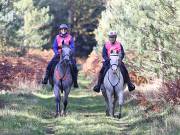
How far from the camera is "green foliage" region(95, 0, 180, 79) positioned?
547 inches

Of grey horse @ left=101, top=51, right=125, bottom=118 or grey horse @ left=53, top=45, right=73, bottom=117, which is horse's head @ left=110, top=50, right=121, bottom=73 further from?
grey horse @ left=53, top=45, right=73, bottom=117

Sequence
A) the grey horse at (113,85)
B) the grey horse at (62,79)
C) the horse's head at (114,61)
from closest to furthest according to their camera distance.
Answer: the horse's head at (114,61) → the grey horse at (113,85) → the grey horse at (62,79)

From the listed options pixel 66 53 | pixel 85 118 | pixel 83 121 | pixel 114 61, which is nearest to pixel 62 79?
pixel 66 53

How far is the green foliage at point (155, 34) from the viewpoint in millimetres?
13891

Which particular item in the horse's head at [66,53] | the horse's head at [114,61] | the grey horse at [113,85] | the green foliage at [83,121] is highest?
the horse's head at [66,53]

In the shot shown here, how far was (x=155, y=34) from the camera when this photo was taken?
50.1 feet

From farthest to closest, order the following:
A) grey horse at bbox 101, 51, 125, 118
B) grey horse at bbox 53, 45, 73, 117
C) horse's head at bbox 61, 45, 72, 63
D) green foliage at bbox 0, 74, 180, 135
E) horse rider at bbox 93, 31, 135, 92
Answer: grey horse at bbox 53, 45, 73, 117 → horse rider at bbox 93, 31, 135, 92 → horse's head at bbox 61, 45, 72, 63 → grey horse at bbox 101, 51, 125, 118 → green foliage at bbox 0, 74, 180, 135

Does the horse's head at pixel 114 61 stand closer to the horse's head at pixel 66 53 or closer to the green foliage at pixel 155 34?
the green foliage at pixel 155 34

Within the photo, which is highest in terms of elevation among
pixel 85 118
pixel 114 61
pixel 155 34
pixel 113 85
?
pixel 155 34

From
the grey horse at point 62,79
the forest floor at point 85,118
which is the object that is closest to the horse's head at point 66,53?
the grey horse at point 62,79

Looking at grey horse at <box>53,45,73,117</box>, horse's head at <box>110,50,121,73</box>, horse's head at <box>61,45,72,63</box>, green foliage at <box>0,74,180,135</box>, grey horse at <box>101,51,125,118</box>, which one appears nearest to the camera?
green foliage at <box>0,74,180,135</box>

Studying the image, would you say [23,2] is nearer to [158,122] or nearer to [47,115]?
[47,115]

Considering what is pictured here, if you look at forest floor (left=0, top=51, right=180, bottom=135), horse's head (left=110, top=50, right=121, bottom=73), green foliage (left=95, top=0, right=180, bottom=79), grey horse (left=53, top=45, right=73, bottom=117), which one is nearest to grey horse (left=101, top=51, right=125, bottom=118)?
horse's head (left=110, top=50, right=121, bottom=73)

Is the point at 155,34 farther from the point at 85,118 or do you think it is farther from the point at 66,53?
the point at 85,118
